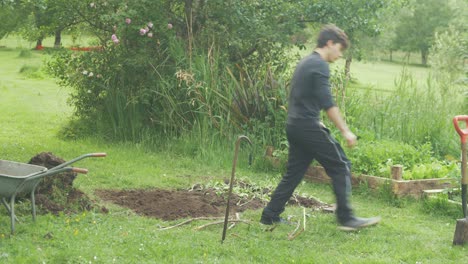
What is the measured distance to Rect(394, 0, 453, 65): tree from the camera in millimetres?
67938

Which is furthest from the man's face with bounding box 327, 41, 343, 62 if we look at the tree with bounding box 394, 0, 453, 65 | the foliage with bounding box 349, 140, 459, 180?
the tree with bounding box 394, 0, 453, 65

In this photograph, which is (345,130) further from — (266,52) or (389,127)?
(266,52)

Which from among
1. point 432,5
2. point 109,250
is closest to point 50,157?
point 109,250

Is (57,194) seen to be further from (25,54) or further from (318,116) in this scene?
(25,54)

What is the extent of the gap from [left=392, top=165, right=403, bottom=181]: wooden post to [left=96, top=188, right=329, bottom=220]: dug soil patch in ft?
3.50

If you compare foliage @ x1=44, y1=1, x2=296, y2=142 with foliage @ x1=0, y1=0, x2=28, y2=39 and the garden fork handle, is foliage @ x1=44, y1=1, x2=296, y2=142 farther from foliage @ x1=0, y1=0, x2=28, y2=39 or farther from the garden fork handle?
the garden fork handle

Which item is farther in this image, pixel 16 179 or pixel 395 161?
pixel 395 161

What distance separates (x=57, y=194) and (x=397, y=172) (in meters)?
4.15

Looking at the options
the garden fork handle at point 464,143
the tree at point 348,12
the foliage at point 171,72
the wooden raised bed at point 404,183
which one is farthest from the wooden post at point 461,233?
the tree at point 348,12

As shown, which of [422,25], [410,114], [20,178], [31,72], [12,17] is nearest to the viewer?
[20,178]

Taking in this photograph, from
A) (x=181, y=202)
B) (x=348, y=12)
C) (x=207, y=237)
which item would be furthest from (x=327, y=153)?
(x=348, y=12)

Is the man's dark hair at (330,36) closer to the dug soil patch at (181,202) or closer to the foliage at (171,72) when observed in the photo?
the dug soil patch at (181,202)

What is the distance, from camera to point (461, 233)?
7.03m

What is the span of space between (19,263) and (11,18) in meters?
10.2
